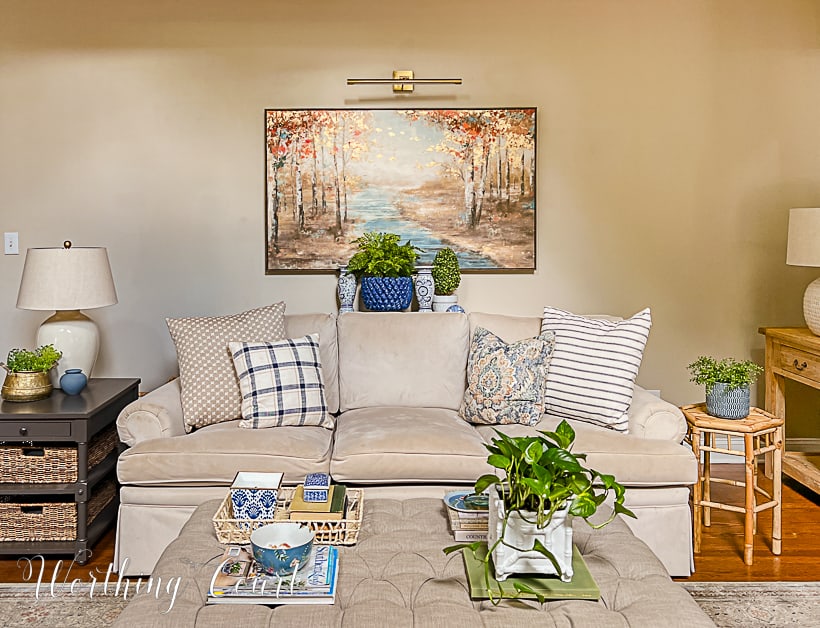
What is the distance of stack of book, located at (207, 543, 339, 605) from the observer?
1.79 meters

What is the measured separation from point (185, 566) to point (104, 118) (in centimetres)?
287

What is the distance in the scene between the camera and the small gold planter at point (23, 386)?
3164 millimetres

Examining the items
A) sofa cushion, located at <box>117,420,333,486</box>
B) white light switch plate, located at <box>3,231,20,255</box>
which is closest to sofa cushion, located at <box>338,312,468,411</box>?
sofa cushion, located at <box>117,420,333,486</box>

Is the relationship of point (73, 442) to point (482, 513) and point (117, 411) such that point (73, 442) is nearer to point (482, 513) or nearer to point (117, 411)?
point (117, 411)

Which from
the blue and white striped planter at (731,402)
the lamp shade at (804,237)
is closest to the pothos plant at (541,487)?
the blue and white striped planter at (731,402)

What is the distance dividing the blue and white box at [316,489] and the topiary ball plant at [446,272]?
68.7 inches

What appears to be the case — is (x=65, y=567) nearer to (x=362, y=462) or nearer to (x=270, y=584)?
(x=362, y=462)

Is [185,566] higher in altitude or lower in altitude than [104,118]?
lower

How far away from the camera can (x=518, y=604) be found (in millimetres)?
1784

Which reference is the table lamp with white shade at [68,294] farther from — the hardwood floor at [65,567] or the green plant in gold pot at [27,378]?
the hardwood floor at [65,567]

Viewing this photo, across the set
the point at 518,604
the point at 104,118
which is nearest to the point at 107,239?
the point at 104,118

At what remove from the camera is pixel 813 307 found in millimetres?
3609

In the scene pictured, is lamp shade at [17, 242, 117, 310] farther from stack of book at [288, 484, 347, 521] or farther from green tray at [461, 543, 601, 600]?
green tray at [461, 543, 601, 600]

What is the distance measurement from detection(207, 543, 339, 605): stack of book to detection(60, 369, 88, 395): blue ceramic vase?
1.61 m
